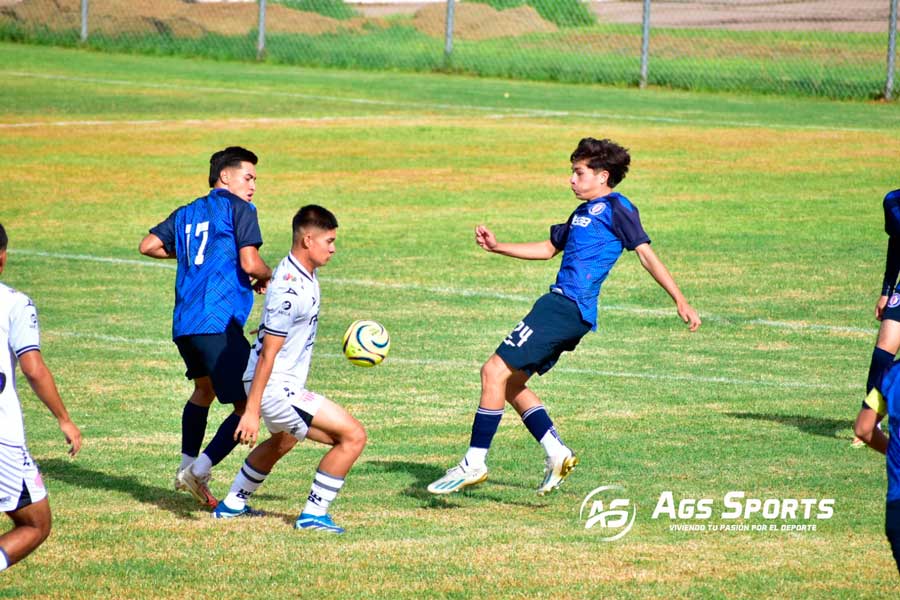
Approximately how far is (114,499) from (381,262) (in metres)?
10.5

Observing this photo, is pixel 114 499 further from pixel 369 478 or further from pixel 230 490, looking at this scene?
pixel 369 478

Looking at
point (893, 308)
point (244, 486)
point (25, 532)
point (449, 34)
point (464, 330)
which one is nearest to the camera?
point (25, 532)

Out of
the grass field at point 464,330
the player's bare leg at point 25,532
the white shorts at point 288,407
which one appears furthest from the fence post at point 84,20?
the player's bare leg at point 25,532

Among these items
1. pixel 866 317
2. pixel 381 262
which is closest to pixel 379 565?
pixel 866 317

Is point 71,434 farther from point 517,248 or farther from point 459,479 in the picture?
point 517,248

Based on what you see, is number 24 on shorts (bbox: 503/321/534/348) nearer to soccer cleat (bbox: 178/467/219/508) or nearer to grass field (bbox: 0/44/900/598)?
grass field (bbox: 0/44/900/598)

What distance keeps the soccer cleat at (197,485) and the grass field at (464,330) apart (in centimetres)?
13

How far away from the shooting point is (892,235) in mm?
10266

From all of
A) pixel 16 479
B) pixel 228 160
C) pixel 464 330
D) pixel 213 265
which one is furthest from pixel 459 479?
pixel 464 330

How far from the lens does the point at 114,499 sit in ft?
29.2

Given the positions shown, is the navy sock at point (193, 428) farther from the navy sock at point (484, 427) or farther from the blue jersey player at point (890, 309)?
the blue jersey player at point (890, 309)

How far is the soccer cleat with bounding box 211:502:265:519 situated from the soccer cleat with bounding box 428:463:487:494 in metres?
1.04

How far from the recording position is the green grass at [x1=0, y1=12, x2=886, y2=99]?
124 ft

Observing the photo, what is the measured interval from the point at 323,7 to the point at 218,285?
3875 cm
